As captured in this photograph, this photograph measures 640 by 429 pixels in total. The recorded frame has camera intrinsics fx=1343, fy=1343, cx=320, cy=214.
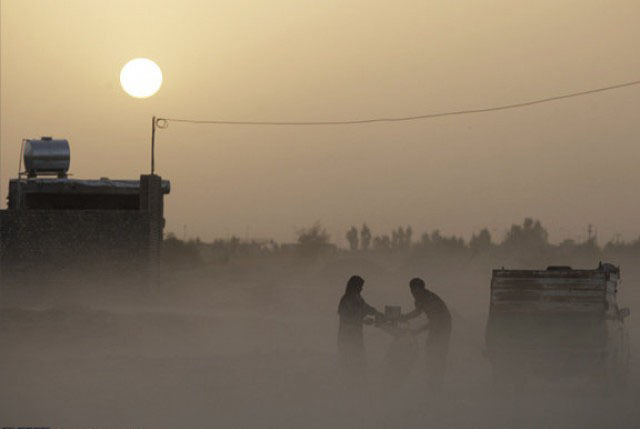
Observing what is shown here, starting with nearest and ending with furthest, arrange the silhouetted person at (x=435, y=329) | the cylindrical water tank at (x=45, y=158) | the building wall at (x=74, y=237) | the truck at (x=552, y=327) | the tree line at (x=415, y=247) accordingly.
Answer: the silhouetted person at (x=435, y=329) → the truck at (x=552, y=327) → the building wall at (x=74, y=237) → the cylindrical water tank at (x=45, y=158) → the tree line at (x=415, y=247)

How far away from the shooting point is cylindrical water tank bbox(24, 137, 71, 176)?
54.0 metres

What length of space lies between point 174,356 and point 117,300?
19725 millimetres

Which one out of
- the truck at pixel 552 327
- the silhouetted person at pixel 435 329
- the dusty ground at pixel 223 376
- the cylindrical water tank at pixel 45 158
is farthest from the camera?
the cylindrical water tank at pixel 45 158

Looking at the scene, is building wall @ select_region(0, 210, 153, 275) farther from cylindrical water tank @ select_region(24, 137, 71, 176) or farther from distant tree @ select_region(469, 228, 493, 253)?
distant tree @ select_region(469, 228, 493, 253)

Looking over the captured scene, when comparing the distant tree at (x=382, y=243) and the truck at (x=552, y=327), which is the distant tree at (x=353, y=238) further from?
the truck at (x=552, y=327)

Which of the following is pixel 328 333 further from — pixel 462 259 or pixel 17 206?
pixel 462 259

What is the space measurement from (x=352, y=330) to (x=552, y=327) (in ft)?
13.3

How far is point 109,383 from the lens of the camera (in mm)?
24047

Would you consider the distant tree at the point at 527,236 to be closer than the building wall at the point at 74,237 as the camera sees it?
No

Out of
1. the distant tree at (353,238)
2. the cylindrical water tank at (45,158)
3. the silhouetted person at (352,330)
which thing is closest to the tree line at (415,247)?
the distant tree at (353,238)

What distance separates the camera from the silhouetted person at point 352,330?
18.5 metres

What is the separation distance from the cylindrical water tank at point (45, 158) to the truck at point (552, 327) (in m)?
35.7

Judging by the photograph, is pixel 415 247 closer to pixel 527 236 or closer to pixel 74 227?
pixel 527 236

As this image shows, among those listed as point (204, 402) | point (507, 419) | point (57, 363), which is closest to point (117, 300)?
point (57, 363)
